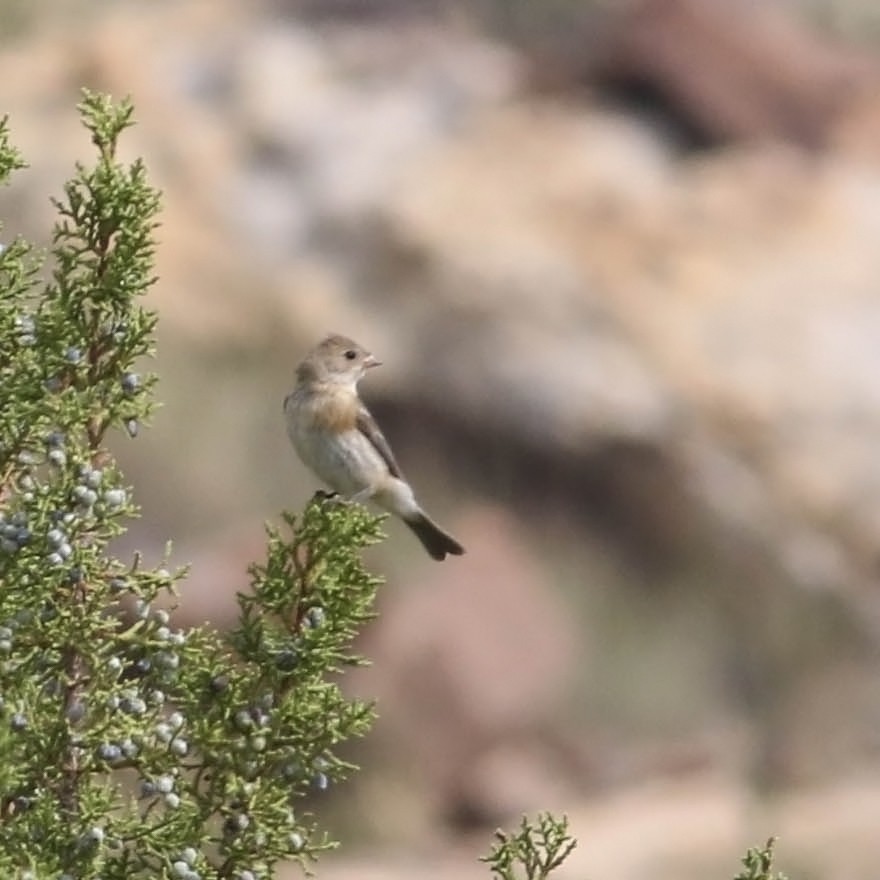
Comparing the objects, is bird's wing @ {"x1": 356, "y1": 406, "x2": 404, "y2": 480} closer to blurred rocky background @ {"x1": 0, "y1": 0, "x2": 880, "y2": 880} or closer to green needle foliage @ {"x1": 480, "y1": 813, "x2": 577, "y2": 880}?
green needle foliage @ {"x1": 480, "y1": 813, "x2": 577, "y2": 880}

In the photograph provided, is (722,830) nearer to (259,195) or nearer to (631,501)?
(631,501)

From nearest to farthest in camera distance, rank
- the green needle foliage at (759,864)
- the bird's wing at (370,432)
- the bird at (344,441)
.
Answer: the green needle foliage at (759,864), the bird at (344,441), the bird's wing at (370,432)

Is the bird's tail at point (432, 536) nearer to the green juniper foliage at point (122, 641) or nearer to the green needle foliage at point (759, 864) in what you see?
the green juniper foliage at point (122, 641)

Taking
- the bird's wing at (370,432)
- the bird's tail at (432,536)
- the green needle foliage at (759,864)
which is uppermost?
the bird's wing at (370,432)

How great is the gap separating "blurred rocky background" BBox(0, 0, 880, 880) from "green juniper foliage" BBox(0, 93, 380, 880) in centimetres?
1075

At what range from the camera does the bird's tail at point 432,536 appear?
760cm

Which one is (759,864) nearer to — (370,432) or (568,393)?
(370,432)

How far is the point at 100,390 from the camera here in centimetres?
414

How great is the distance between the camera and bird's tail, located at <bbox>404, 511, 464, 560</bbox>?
7.60 metres

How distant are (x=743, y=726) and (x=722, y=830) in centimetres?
324

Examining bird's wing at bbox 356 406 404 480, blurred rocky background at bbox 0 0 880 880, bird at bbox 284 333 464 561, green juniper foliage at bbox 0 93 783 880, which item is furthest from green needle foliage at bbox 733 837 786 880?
blurred rocky background at bbox 0 0 880 880

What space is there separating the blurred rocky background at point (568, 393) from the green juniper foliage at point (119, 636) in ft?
35.3

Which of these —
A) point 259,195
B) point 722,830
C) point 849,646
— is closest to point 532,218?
point 259,195

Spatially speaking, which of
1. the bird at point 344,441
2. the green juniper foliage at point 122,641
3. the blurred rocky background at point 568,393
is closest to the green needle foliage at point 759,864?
the green juniper foliage at point 122,641
